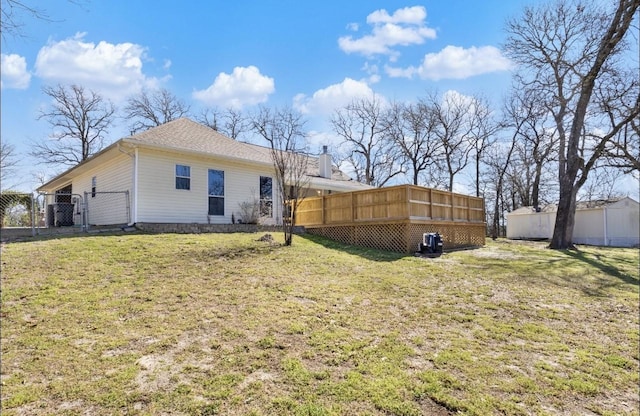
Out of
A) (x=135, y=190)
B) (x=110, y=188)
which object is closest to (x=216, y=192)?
(x=135, y=190)

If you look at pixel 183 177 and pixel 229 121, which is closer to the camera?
pixel 183 177

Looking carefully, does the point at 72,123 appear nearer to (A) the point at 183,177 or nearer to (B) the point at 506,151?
(A) the point at 183,177

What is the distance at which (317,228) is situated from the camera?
46.9ft

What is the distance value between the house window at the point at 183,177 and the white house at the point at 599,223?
22871 mm

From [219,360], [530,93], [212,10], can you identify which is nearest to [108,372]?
[219,360]

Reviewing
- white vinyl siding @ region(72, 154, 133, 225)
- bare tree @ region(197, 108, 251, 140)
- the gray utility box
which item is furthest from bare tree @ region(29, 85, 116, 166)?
white vinyl siding @ region(72, 154, 133, 225)

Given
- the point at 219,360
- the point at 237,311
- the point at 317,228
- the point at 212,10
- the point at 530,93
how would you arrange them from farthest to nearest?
1. the point at 530,93
2. the point at 317,228
3. the point at 212,10
4. the point at 237,311
5. the point at 219,360

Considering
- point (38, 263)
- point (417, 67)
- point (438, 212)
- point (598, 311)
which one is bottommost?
point (598, 311)

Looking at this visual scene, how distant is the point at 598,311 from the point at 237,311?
5.99 metres

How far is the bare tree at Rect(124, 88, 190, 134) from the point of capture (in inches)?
1144

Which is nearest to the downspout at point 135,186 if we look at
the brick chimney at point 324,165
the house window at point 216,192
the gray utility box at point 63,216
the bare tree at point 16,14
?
the house window at point 216,192

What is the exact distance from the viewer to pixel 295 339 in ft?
14.2

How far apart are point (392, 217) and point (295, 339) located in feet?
26.3

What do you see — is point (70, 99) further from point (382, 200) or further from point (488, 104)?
point (488, 104)
